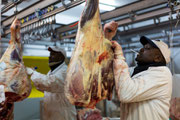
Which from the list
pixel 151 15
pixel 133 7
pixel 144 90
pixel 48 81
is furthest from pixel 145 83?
pixel 151 15

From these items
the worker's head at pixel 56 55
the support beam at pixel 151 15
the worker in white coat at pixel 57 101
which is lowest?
the worker in white coat at pixel 57 101

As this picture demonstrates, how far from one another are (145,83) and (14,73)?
1.25m

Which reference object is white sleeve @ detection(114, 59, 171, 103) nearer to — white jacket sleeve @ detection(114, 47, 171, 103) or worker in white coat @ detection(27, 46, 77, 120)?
white jacket sleeve @ detection(114, 47, 171, 103)

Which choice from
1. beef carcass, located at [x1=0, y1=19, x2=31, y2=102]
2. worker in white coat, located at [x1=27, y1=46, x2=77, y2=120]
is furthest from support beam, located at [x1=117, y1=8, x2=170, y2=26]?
beef carcass, located at [x1=0, y1=19, x2=31, y2=102]

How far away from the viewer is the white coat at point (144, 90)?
1582 millimetres

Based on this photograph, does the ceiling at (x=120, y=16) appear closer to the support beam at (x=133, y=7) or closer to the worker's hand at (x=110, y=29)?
the support beam at (x=133, y=7)

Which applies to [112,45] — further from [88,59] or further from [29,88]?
[29,88]

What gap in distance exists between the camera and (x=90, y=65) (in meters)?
1.57

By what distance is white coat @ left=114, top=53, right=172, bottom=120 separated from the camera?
158 centimetres

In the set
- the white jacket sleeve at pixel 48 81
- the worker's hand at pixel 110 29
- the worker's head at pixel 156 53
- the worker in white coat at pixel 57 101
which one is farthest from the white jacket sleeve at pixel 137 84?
the worker in white coat at pixel 57 101

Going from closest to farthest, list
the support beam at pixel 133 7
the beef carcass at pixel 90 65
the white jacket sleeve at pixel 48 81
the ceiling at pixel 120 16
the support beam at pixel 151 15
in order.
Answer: the beef carcass at pixel 90 65
the white jacket sleeve at pixel 48 81
the support beam at pixel 133 7
the support beam at pixel 151 15
the ceiling at pixel 120 16

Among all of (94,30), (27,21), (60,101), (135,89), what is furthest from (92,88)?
(27,21)

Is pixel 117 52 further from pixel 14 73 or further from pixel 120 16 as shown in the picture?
pixel 120 16

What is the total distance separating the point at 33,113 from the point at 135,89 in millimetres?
3109
